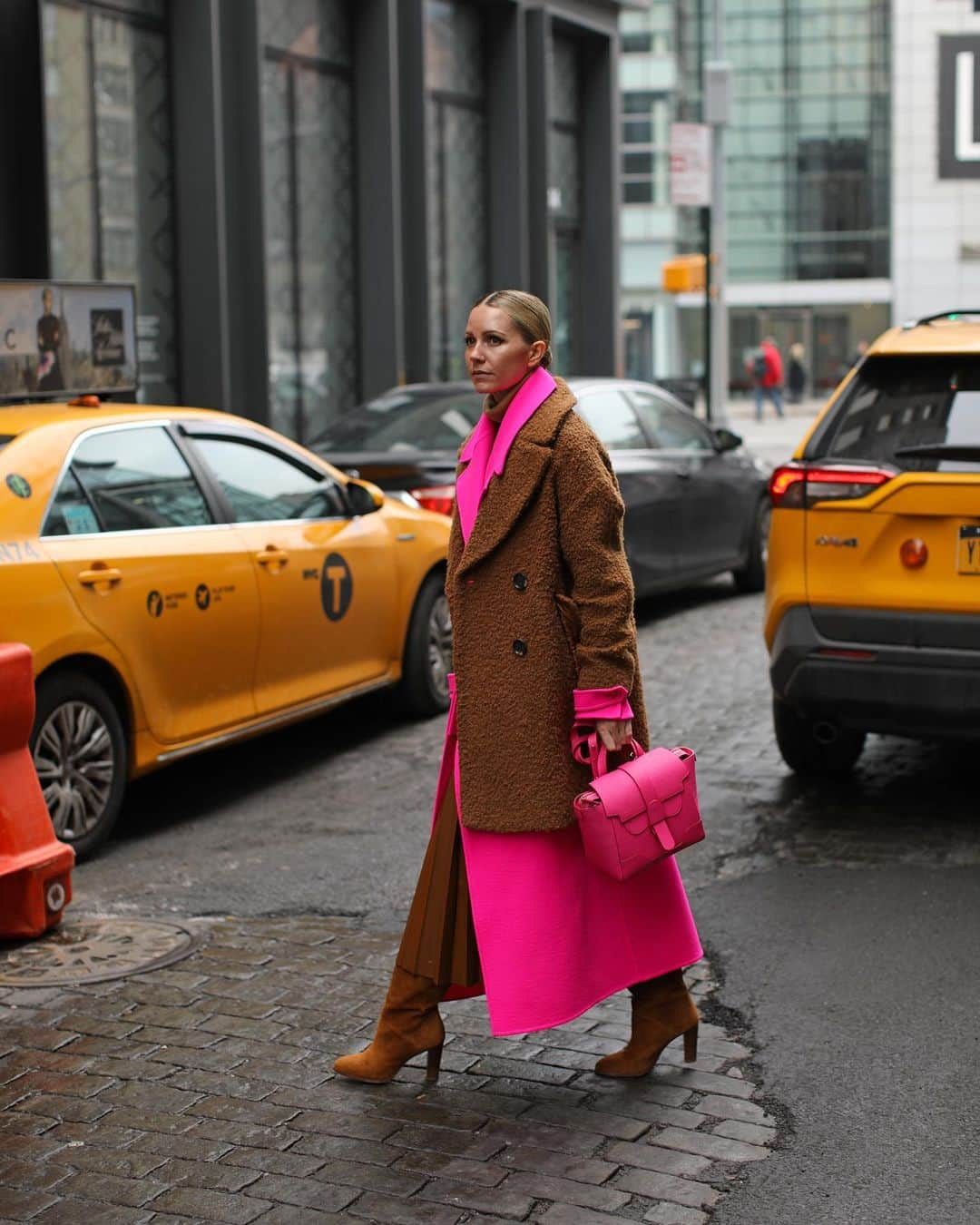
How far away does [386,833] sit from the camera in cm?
714

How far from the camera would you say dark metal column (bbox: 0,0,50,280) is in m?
13.4

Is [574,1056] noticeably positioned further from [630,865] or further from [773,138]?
[773,138]

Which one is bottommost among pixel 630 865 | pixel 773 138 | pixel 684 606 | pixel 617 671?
pixel 684 606

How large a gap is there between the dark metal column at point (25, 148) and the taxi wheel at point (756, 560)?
535cm

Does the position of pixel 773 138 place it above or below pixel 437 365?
above

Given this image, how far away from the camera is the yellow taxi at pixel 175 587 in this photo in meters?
6.62

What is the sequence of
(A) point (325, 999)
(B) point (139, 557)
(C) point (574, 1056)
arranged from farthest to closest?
(B) point (139, 557) → (A) point (325, 999) → (C) point (574, 1056)

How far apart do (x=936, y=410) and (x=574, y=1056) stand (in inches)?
118

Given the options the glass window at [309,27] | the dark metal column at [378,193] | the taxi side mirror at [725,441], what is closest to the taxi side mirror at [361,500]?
the taxi side mirror at [725,441]

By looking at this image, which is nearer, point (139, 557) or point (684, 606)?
point (139, 557)

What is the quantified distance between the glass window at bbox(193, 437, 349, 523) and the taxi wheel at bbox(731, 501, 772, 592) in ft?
18.5

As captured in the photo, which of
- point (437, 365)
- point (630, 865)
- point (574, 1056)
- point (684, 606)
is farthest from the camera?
point (437, 365)

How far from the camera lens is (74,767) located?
21.9ft

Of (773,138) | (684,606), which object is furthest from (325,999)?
(773,138)
